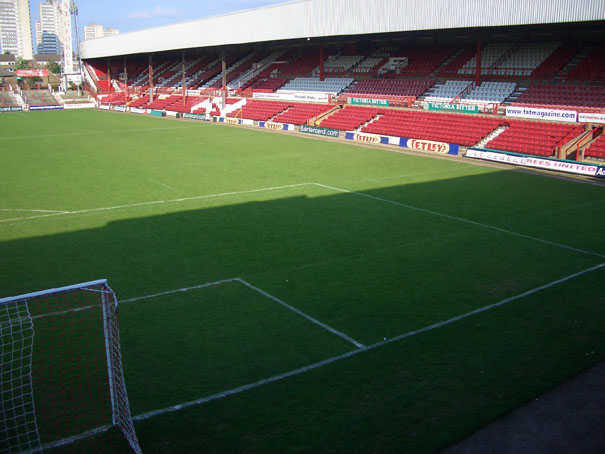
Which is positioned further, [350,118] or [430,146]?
[350,118]

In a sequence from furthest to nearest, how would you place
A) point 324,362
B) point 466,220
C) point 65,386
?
point 466,220 < point 324,362 < point 65,386

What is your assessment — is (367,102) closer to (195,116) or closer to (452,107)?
(452,107)

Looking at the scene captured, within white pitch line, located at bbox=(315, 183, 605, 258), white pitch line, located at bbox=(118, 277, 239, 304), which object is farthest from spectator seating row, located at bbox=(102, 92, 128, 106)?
white pitch line, located at bbox=(118, 277, 239, 304)

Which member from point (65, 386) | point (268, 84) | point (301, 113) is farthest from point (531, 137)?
point (268, 84)

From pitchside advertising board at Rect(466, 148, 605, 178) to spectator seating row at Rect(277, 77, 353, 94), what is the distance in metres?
18.5

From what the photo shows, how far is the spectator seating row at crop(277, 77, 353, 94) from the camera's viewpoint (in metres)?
41.4

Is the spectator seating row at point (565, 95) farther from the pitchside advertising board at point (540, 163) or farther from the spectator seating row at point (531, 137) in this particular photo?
the pitchside advertising board at point (540, 163)

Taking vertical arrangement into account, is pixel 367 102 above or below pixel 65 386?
above

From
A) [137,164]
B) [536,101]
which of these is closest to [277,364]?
[137,164]

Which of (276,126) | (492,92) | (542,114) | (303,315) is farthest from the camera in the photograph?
(276,126)

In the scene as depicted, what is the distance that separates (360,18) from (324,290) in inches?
1007

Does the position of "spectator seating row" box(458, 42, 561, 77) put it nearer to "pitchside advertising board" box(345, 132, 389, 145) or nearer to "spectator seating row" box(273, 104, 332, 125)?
"pitchside advertising board" box(345, 132, 389, 145)

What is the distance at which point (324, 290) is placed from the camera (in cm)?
980

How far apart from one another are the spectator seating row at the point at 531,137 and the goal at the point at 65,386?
2148cm
